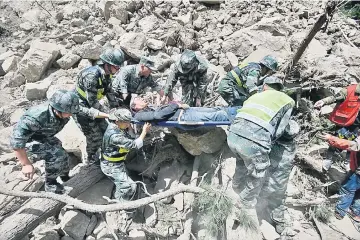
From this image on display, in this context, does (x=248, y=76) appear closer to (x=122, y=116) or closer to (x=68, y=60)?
(x=122, y=116)

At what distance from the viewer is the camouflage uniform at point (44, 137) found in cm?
391

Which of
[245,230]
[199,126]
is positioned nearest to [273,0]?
[199,126]

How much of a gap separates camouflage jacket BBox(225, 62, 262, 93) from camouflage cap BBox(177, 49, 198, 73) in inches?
24.4

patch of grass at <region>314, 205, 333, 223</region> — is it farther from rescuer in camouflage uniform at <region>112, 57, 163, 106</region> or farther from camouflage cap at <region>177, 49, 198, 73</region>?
rescuer in camouflage uniform at <region>112, 57, 163, 106</region>

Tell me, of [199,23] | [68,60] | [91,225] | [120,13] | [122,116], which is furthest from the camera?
[120,13]

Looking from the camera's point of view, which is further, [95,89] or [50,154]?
[95,89]

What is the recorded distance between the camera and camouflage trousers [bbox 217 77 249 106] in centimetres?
508

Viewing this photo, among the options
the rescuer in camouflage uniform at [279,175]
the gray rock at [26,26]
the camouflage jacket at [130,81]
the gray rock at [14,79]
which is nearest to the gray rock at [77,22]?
the gray rock at [26,26]

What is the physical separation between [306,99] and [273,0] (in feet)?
9.64

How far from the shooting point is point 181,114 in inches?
178


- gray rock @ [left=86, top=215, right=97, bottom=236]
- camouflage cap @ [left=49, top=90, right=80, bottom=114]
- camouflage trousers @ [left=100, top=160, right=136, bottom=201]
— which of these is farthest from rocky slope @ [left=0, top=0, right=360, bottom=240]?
camouflage cap @ [left=49, top=90, right=80, bottom=114]

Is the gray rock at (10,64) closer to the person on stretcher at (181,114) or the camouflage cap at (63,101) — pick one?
the camouflage cap at (63,101)

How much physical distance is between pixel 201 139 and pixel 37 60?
413cm

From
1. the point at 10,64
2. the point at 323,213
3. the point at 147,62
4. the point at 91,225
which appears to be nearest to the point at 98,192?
the point at 91,225
